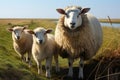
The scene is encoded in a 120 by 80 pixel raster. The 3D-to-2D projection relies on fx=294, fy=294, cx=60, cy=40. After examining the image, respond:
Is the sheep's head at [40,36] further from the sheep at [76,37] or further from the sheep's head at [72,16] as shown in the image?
the sheep's head at [72,16]

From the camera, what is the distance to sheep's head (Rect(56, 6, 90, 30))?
991 cm

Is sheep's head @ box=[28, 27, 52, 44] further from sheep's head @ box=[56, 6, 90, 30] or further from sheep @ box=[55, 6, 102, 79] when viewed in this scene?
sheep's head @ box=[56, 6, 90, 30]

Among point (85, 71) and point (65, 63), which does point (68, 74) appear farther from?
point (65, 63)

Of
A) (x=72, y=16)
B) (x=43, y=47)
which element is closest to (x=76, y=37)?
(x=72, y=16)

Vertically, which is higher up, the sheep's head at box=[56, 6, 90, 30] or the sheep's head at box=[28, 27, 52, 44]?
the sheep's head at box=[56, 6, 90, 30]

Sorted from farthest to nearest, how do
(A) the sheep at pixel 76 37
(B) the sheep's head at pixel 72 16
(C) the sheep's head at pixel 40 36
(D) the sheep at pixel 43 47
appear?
(A) the sheep at pixel 76 37 → (D) the sheep at pixel 43 47 → (C) the sheep's head at pixel 40 36 → (B) the sheep's head at pixel 72 16

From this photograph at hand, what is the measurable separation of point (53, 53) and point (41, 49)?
78 cm

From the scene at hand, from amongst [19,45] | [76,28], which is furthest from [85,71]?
[19,45]

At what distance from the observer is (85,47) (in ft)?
35.4

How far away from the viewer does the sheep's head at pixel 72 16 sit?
9.91 m

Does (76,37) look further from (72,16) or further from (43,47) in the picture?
(43,47)

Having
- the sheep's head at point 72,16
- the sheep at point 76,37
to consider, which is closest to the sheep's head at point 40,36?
the sheep at point 76,37

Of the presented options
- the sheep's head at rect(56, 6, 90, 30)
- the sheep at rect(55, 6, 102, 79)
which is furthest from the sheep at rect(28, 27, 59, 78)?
the sheep's head at rect(56, 6, 90, 30)

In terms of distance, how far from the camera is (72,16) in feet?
33.1
